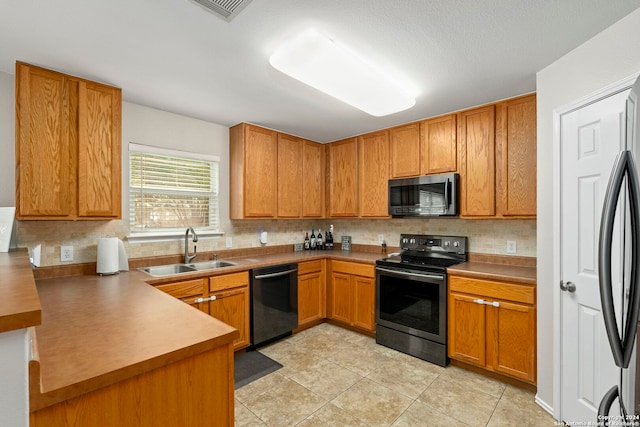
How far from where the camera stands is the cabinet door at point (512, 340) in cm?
222

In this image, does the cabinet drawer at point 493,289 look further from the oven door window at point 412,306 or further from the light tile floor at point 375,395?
the light tile floor at point 375,395

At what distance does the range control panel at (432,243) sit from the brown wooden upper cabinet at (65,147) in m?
2.93

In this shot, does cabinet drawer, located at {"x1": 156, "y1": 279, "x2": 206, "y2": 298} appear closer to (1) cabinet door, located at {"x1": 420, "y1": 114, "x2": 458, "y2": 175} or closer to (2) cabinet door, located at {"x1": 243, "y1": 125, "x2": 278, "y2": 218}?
(2) cabinet door, located at {"x1": 243, "y1": 125, "x2": 278, "y2": 218}

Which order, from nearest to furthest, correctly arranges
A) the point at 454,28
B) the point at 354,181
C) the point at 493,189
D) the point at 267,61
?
the point at 454,28
the point at 267,61
the point at 493,189
the point at 354,181

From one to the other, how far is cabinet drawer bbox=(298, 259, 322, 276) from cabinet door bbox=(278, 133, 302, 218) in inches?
25.1

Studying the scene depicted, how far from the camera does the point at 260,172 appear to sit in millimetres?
3361

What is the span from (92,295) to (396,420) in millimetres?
2098

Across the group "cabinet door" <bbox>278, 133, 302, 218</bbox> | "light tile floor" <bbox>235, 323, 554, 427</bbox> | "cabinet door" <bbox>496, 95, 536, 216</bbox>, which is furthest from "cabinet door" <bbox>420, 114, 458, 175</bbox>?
"light tile floor" <bbox>235, 323, 554, 427</bbox>

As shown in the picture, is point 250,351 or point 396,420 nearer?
point 396,420

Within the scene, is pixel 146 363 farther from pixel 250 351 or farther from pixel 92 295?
pixel 250 351

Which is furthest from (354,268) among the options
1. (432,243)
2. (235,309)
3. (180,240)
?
(180,240)

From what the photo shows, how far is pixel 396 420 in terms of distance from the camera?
1.96 meters

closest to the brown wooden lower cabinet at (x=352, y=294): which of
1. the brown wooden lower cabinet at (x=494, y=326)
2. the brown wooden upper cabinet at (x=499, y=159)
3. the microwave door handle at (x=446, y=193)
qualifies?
the brown wooden lower cabinet at (x=494, y=326)

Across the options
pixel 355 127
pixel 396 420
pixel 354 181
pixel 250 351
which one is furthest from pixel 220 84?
pixel 396 420
